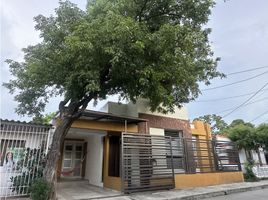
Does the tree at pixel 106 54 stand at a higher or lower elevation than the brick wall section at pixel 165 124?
higher

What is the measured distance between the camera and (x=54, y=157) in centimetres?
740

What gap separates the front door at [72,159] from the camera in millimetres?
13299

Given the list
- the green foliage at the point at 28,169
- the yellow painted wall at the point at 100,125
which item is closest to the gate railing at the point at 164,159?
the yellow painted wall at the point at 100,125

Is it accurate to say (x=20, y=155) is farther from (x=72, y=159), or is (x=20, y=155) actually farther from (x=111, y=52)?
(x=72, y=159)

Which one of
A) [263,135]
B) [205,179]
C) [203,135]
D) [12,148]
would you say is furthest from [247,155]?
[12,148]

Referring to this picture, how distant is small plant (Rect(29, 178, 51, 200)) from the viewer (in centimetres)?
670

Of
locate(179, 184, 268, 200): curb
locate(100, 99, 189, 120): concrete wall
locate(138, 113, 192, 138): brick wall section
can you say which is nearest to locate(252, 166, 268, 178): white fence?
locate(179, 184, 268, 200): curb

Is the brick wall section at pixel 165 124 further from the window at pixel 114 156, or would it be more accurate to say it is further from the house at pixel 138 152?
the window at pixel 114 156

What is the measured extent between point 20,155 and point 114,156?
4.89m

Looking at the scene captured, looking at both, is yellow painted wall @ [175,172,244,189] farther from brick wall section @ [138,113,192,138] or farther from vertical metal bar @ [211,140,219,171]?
brick wall section @ [138,113,192,138]

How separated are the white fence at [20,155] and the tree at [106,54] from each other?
44.3 inches

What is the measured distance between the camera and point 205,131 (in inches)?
595

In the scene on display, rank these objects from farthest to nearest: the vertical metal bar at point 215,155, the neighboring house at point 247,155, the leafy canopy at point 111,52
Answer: the neighboring house at point 247,155 < the vertical metal bar at point 215,155 < the leafy canopy at point 111,52

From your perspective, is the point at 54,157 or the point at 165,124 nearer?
the point at 54,157
